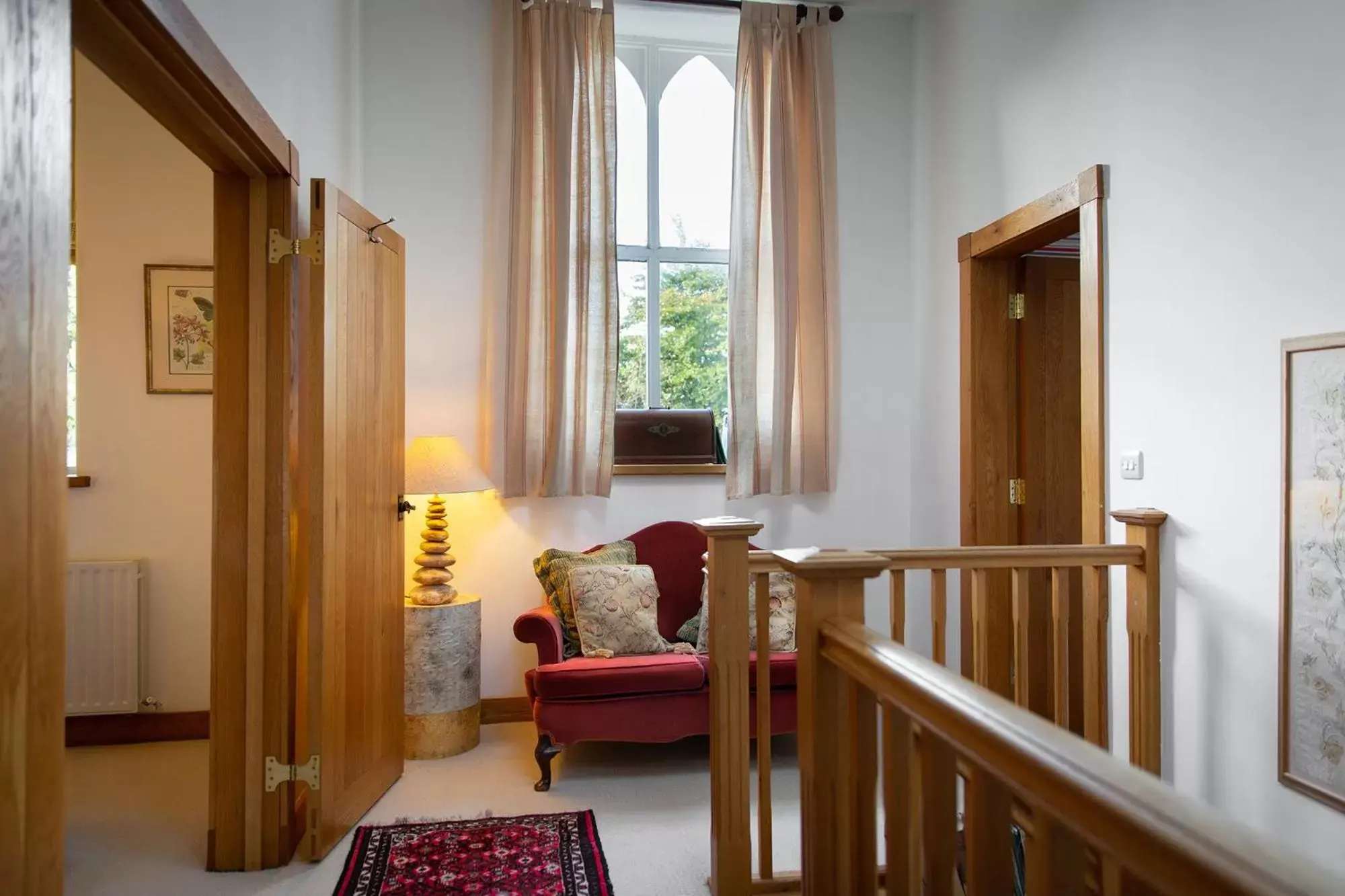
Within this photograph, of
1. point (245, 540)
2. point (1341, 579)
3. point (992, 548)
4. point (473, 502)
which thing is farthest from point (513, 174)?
point (1341, 579)

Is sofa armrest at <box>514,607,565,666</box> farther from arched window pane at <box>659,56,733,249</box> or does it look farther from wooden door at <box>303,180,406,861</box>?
arched window pane at <box>659,56,733,249</box>

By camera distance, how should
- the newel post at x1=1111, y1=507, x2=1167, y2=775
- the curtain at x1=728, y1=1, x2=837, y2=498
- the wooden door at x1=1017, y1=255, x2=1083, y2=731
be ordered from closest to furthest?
1. the newel post at x1=1111, y1=507, x2=1167, y2=775
2. the wooden door at x1=1017, y1=255, x2=1083, y2=731
3. the curtain at x1=728, y1=1, x2=837, y2=498

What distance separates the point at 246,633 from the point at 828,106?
3.34 m

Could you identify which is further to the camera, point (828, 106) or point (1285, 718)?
point (828, 106)

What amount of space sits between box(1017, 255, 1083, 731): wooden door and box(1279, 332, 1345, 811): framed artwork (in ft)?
4.81

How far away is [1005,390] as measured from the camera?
11.7ft

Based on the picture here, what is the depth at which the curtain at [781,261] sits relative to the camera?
3.93m

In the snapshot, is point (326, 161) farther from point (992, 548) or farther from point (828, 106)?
point (992, 548)

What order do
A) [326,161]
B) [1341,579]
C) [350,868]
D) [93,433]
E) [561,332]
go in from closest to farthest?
1. [1341,579]
2. [350,868]
3. [326,161]
4. [93,433]
5. [561,332]

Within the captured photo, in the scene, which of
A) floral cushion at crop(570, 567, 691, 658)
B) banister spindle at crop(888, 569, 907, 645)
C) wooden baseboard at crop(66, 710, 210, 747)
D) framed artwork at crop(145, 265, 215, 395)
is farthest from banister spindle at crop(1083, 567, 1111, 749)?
framed artwork at crop(145, 265, 215, 395)

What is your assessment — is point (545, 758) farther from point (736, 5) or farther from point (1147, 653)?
point (736, 5)

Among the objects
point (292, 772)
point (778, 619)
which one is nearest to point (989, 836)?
point (292, 772)

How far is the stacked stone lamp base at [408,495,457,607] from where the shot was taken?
3.44 metres

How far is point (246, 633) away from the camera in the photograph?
8.10ft
